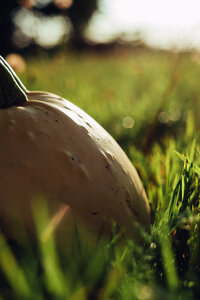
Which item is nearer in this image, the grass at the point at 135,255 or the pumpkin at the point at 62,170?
the grass at the point at 135,255

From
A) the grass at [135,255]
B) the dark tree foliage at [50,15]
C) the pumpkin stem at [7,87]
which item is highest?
the pumpkin stem at [7,87]

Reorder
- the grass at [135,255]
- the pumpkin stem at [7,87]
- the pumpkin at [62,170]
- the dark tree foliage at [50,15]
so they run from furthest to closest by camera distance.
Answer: the dark tree foliage at [50,15]
the pumpkin stem at [7,87]
the pumpkin at [62,170]
the grass at [135,255]

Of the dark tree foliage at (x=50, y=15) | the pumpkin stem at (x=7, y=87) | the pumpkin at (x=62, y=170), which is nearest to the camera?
the pumpkin at (x=62, y=170)

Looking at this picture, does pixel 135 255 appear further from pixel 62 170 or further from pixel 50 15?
pixel 50 15

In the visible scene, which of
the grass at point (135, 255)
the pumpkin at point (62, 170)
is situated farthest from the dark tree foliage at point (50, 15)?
the pumpkin at point (62, 170)

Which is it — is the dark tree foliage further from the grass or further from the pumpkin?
the pumpkin

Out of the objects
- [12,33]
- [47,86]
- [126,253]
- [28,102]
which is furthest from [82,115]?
[12,33]

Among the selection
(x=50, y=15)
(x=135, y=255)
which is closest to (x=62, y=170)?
(x=135, y=255)

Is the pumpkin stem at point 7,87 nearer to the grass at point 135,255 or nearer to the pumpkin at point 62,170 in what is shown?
the pumpkin at point 62,170
